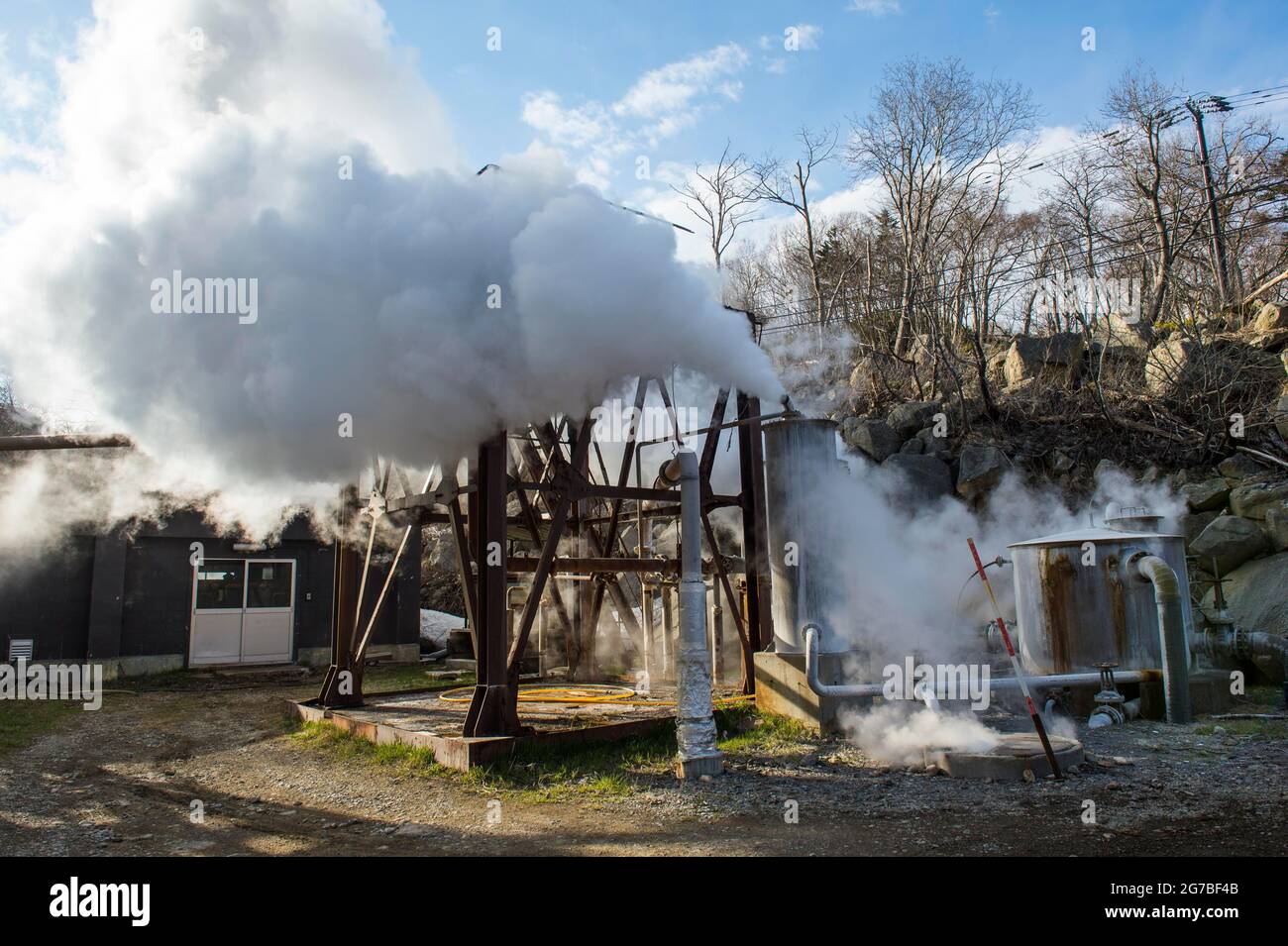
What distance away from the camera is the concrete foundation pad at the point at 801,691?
835cm

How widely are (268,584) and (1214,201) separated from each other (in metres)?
22.2

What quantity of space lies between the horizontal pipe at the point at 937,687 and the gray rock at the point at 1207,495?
777 centimetres

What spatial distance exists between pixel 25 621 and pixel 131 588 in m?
1.63

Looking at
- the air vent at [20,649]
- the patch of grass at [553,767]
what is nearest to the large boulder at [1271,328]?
the patch of grass at [553,767]

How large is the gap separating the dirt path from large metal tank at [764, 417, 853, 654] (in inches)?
56.9

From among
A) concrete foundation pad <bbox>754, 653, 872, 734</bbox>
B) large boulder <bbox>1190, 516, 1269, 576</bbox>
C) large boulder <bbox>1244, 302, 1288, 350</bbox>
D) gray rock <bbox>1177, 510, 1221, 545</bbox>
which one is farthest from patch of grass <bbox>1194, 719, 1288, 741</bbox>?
large boulder <bbox>1244, 302, 1288, 350</bbox>

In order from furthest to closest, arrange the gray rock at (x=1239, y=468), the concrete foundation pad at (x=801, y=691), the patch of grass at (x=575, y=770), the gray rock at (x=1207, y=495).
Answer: the gray rock at (x=1239, y=468)
the gray rock at (x=1207, y=495)
the concrete foundation pad at (x=801, y=691)
the patch of grass at (x=575, y=770)

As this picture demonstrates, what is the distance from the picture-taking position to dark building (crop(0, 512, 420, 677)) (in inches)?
579

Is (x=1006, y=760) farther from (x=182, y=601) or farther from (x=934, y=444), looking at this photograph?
(x=182, y=601)

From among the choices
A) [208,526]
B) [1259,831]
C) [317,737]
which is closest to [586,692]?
[317,737]

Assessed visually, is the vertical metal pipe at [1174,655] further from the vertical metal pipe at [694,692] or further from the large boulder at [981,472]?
the large boulder at [981,472]

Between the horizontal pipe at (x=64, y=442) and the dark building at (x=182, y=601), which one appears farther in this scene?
the dark building at (x=182, y=601)

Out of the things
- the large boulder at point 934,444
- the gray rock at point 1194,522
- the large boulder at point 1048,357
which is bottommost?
the gray rock at point 1194,522
